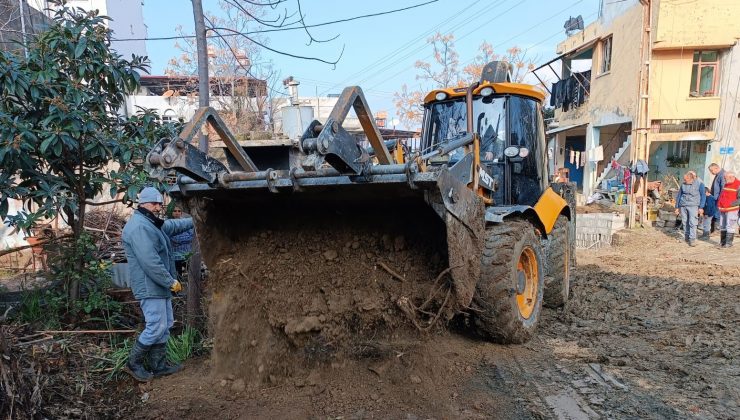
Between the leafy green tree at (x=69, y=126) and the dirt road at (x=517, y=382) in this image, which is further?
the leafy green tree at (x=69, y=126)

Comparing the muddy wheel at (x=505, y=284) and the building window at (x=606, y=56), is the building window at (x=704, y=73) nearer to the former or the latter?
the building window at (x=606, y=56)

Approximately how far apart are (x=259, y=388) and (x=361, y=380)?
0.76m

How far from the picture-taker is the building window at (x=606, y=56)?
18.2 metres

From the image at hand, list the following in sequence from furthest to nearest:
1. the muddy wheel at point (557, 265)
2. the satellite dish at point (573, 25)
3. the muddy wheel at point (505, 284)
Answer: the satellite dish at point (573, 25), the muddy wheel at point (557, 265), the muddy wheel at point (505, 284)

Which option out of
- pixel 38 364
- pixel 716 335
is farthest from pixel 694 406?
pixel 38 364

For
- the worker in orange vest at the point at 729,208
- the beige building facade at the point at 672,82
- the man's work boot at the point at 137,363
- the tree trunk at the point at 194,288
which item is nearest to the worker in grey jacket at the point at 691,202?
the worker in orange vest at the point at 729,208

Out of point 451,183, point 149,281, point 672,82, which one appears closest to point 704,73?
point 672,82

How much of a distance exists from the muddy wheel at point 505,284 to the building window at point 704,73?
1480 cm

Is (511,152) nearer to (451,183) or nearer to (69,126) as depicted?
(451,183)

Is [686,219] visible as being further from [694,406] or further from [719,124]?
[694,406]

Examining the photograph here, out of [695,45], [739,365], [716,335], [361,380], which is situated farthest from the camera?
[695,45]

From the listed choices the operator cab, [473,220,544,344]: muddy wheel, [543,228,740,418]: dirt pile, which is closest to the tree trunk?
the operator cab

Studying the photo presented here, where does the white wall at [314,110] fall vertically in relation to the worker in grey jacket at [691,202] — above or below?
above

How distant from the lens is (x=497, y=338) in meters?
4.26
